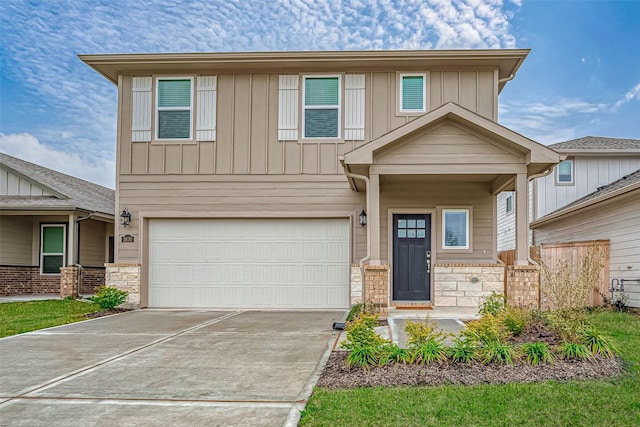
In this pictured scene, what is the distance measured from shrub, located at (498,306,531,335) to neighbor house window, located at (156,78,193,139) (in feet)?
26.7

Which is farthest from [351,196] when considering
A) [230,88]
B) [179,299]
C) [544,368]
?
[544,368]

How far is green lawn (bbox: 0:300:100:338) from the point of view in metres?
9.17

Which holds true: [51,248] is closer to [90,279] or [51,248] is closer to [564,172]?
[90,279]

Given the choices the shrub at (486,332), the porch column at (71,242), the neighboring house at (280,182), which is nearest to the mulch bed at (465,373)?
the shrub at (486,332)

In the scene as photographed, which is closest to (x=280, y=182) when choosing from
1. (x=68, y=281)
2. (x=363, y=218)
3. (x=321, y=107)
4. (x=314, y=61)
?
(x=321, y=107)

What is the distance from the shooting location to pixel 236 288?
1200 centimetres

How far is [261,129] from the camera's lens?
39.2ft

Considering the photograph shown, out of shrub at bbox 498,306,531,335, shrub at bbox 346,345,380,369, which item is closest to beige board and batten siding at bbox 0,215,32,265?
shrub at bbox 346,345,380,369

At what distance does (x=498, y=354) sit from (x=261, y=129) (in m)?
8.02

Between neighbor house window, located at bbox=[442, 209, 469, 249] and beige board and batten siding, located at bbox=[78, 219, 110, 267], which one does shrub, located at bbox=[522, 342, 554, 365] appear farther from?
beige board and batten siding, located at bbox=[78, 219, 110, 267]

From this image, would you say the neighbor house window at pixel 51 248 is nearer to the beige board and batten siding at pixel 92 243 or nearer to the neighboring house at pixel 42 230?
the neighboring house at pixel 42 230

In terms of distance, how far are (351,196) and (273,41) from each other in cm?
772

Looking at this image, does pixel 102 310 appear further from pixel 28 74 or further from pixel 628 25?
pixel 628 25

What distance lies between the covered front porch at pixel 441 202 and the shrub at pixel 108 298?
5.29 m
